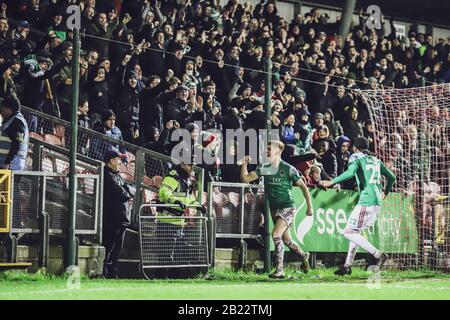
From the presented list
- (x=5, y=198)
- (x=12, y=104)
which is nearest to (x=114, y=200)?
(x=5, y=198)

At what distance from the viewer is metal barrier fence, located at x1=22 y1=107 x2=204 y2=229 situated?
14891mm

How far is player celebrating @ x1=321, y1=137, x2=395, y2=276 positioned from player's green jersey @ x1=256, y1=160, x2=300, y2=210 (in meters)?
0.65

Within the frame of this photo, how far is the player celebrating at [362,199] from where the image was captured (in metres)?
14.9

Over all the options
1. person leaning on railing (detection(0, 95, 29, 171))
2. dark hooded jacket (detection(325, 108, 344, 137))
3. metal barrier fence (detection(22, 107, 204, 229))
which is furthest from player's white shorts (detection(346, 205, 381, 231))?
person leaning on railing (detection(0, 95, 29, 171))

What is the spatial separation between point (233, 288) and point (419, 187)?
6.32m

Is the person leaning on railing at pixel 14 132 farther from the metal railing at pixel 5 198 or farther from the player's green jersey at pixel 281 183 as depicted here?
the player's green jersey at pixel 281 183

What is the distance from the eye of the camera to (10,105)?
14180 mm

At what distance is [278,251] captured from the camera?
14320 millimetres

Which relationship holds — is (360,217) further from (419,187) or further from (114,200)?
(114,200)

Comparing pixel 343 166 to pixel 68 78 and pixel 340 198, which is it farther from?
pixel 68 78

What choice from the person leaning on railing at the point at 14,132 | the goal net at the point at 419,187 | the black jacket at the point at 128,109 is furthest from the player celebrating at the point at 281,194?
the person leaning on railing at the point at 14,132

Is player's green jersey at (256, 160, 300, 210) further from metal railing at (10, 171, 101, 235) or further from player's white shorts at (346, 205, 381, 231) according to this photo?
metal railing at (10, 171, 101, 235)
